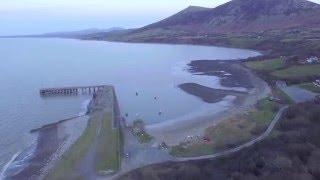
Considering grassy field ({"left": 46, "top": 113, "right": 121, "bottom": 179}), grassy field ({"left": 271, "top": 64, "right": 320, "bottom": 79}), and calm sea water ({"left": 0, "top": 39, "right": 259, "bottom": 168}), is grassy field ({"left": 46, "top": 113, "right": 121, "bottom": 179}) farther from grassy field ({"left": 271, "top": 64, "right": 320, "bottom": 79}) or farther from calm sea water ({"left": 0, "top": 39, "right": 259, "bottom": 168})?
grassy field ({"left": 271, "top": 64, "right": 320, "bottom": 79})

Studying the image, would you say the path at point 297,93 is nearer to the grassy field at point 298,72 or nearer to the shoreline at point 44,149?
the grassy field at point 298,72

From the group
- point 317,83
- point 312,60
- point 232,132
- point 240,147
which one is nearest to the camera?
Result: point 240,147

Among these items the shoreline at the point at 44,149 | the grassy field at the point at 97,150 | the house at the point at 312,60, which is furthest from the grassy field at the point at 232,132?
the house at the point at 312,60

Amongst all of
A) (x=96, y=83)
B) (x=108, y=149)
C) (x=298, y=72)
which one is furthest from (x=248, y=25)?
(x=108, y=149)

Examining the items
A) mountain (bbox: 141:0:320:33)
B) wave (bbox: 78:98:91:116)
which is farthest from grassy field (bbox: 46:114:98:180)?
mountain (bbox: 141:0:320:33)

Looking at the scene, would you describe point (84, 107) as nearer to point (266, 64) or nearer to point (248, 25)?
point (266, 64)
